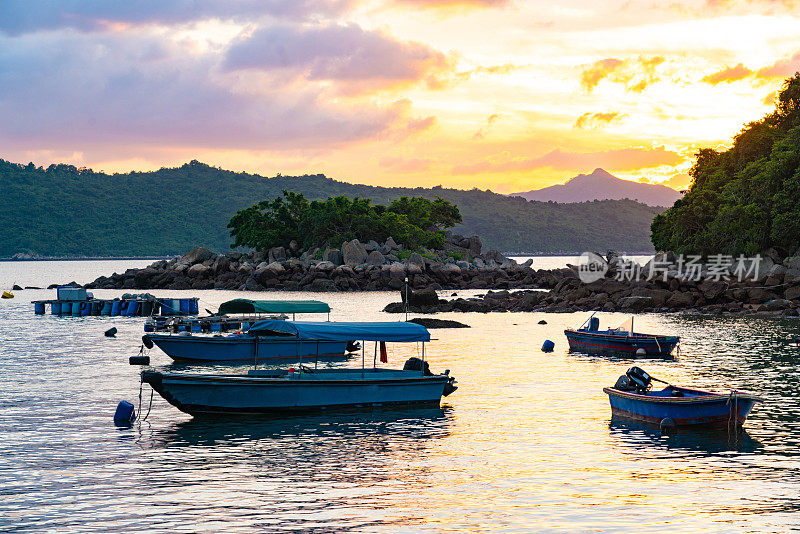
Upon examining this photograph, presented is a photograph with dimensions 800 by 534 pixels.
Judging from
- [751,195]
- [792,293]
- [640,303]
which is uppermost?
[751,195]

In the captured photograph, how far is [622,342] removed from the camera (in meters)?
47.2

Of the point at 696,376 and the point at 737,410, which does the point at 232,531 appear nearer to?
the point at 737,410

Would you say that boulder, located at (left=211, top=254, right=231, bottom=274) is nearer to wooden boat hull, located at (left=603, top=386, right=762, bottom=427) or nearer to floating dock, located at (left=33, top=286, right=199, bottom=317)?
floating dock, located at (left=33, top=286, right=199, bottom=317)

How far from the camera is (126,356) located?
A: 47844 millimetres

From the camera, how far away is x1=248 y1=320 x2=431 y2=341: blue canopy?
3002 centimetres

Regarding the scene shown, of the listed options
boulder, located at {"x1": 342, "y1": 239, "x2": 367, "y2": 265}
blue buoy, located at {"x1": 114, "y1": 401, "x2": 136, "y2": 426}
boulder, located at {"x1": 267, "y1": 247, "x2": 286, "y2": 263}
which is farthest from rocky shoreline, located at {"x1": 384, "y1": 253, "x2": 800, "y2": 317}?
boulder, located at {"x1": 267, "y1": 247, "x2": 286, "y2": 263}

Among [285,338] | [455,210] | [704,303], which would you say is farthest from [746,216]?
[455,210]

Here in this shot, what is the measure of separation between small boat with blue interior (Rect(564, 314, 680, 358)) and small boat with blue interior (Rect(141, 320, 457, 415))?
18238mm

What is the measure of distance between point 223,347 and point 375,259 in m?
Answer: 82.4

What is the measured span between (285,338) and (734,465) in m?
26.4

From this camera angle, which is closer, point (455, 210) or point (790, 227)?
point (790, 227)

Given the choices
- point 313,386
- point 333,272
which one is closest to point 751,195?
point 333,272

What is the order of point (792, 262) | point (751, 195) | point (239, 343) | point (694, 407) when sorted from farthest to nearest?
point (751, 195) < point (792, 262) < point (239, 343) < point (694, 407)

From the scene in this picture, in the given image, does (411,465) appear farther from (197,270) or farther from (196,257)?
(196,257)
